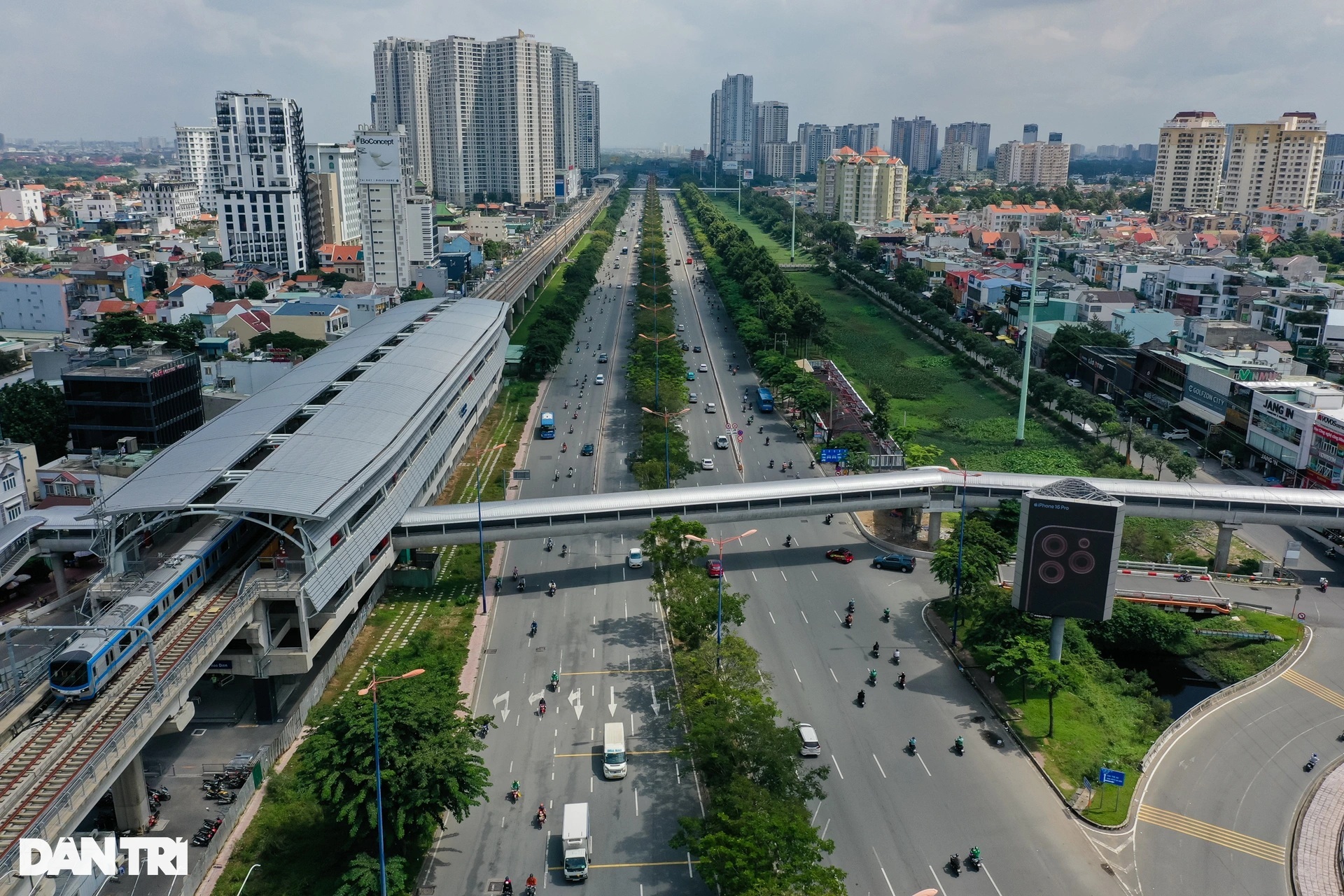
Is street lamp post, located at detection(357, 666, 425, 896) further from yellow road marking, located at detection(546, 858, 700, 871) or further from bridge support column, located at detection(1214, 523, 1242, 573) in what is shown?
bridge support column, located at detection(1214, 523, 1242, 573)

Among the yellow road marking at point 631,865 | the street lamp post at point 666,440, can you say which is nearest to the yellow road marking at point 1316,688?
the yellow road marking at point 631,865

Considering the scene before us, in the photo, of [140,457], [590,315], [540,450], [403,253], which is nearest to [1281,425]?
[540,450]

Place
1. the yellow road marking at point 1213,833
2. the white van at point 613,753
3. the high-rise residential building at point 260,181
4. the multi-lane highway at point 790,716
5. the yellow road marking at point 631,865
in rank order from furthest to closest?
the high-rise residential building at point 260,181
the white van at point 613,753
the yellow road marking at point 1213,833
the multi-lane highway at point 790,716
the yellow road marking at point 631,865

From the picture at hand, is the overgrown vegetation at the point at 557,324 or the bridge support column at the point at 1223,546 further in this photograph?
the overgrown vegetation at the point at 557,324

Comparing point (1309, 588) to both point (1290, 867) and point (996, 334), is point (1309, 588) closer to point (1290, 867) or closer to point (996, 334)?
point (1290, 867)

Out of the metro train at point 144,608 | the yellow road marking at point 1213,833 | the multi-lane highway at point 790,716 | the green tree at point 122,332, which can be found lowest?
the yellow road marking at point 1213,833

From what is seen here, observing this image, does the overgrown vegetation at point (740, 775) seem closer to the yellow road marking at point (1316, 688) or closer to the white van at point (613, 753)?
the white van at point (613, 753)

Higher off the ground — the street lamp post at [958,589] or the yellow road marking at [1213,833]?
the street lamp post at [958,589]
